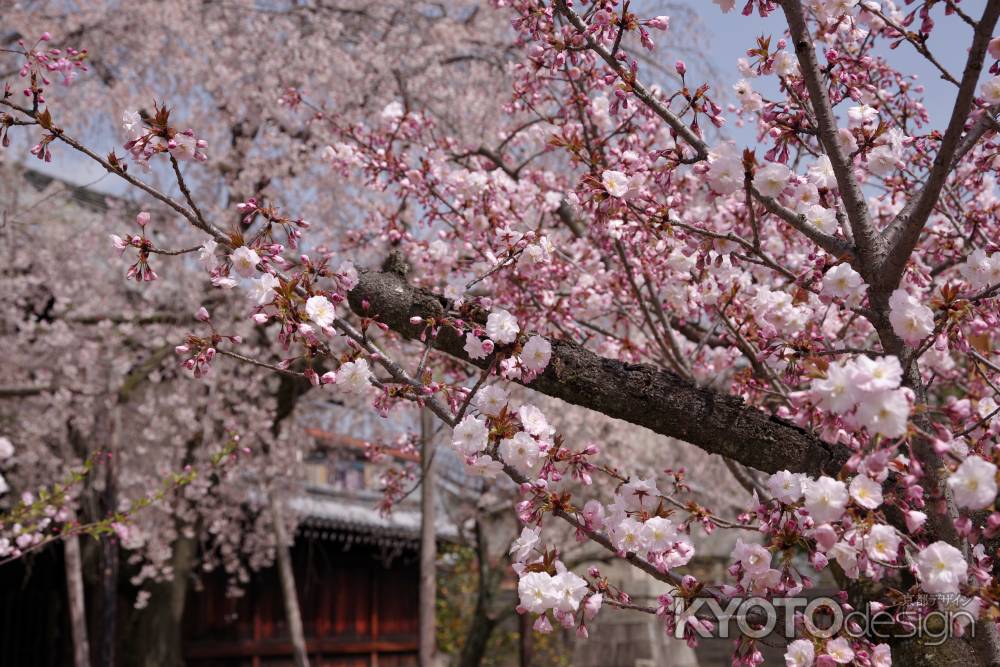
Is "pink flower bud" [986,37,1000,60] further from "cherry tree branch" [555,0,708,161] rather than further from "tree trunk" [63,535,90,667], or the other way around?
"tree trunk" [63,535,90,667]

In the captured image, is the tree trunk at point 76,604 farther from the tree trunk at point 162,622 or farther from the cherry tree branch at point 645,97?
the cherry tree branch at point 645,97

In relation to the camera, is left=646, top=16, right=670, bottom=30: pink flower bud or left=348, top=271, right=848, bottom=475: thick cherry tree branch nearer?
left=348, top=271, right=848, bottom=475: thick cherry tree branch

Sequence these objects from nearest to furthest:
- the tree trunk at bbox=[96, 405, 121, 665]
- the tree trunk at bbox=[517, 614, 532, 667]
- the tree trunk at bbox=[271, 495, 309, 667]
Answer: the tree trunk at bbox=[96, 405, 121, 665] < the tree trunk at bbox=[271, 495, 309, 667] < the tree trunk at bbox=[517, 614, 532, 667]

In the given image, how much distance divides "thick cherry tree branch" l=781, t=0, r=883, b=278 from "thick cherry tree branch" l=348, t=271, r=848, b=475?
63 centimetres

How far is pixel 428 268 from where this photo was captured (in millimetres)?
5988

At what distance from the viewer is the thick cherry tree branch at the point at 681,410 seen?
A: 9.73 ft

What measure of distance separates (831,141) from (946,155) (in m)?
0.36

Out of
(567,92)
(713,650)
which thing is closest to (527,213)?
(567,92)

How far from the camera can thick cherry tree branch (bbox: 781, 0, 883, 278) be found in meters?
2.58

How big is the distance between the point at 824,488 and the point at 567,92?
15.6 ft

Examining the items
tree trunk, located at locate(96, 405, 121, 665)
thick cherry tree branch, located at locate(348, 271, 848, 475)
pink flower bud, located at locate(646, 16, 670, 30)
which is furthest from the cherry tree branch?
tree trunk, located at locate(96, 405, 121, 665)

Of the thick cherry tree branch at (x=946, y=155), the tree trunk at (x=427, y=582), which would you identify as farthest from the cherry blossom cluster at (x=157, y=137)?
the tree trunk at (x=427, y=582)

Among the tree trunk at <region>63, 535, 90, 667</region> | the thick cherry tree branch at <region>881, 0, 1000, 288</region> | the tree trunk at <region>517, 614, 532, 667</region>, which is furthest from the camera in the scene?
the tree trunk at <region>517, 614, 532, 667</region>

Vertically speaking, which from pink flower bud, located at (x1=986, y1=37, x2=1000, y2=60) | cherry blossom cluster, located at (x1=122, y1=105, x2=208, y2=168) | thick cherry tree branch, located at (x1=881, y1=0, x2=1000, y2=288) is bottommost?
thick cherry tree branch, located at (x1=881, y1=0, x2=1000, y2=288)
